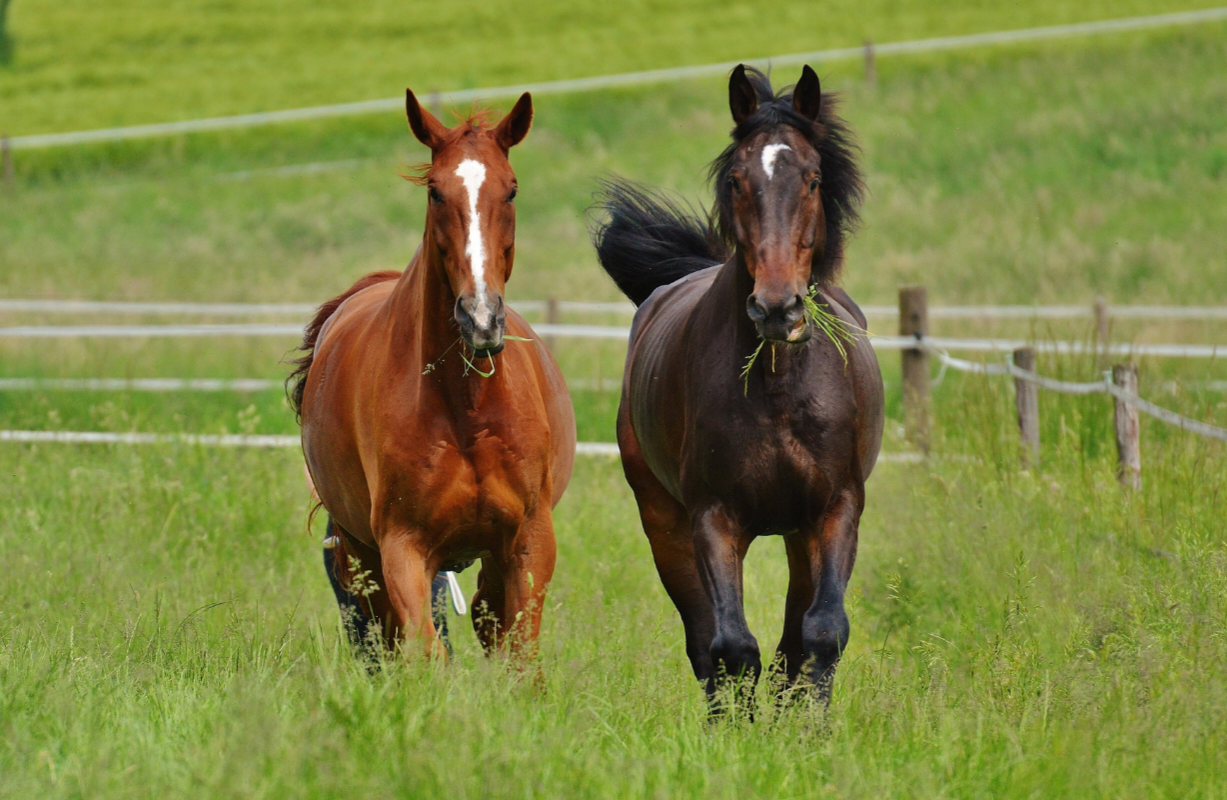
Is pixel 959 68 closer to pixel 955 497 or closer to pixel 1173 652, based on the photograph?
pixel 955 497

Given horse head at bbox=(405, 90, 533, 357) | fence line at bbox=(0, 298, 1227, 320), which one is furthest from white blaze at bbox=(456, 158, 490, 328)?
fence line at bbox=(0, 298, 1227, 320)

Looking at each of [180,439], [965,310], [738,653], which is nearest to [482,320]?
[738,653]

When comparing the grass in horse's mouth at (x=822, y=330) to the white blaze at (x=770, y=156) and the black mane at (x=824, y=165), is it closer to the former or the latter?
the black mane at (x=824, y=165)

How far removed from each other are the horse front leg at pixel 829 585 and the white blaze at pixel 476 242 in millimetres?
1400

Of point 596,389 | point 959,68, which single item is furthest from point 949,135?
point 596,389

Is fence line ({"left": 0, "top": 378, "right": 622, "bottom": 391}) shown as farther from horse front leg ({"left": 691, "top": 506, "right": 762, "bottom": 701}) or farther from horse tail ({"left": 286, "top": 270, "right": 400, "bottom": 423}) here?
horse front leg ({"left": 691, "top": 506, "right": 762, "bottom": 701})

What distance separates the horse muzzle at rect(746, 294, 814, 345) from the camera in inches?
153

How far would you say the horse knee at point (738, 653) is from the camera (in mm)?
4281

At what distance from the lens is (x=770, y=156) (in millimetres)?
4199

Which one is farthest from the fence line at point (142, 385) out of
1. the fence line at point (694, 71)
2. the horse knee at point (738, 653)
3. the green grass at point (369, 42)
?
the green grass at point (369, 42)

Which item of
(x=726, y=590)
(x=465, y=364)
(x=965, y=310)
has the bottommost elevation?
(x=726, y=590)

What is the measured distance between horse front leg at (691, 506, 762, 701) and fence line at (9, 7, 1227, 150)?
2385cm

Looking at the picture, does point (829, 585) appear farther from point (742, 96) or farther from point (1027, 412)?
point (1027, 412)

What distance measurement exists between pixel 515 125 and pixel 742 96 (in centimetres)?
78
